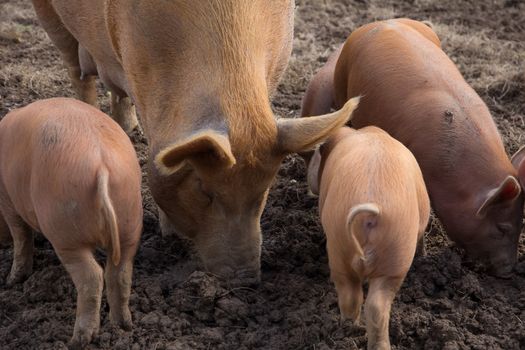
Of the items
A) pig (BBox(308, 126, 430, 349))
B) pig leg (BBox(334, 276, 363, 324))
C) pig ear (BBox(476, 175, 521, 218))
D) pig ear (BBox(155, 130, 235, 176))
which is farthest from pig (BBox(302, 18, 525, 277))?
pig ear (BBox(155, 130, 235, 176))

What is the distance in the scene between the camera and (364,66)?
5113 millimetres

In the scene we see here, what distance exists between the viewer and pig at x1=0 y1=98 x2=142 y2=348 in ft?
11.2

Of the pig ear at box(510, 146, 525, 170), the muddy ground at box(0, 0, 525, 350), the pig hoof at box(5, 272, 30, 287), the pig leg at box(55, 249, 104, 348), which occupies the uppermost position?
the pig leg at box(55, 249, 104, 348)

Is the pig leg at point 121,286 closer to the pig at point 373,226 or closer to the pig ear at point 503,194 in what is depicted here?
the pig at point 373,226

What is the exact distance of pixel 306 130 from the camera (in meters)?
3.68

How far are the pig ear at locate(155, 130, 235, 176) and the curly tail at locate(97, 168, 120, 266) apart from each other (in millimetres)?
231

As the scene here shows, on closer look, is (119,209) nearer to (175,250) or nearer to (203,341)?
(203,341)

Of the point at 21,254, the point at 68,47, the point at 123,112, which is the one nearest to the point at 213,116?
the point at 21,254

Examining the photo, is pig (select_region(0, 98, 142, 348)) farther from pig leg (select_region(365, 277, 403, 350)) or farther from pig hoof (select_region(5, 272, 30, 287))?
pig leg (select_region(365, 277, 403, 350))

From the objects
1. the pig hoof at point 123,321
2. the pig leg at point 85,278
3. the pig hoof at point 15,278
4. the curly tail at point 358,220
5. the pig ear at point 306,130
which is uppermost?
the pig ear at point 306,130

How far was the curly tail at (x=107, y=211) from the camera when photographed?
3.34 meters

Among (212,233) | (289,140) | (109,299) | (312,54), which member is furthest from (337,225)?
(312,54)

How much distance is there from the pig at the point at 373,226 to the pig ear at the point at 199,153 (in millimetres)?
495

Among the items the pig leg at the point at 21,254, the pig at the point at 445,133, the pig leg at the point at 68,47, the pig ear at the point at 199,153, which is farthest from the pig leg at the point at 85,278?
the pig leg at the point at 68,47
